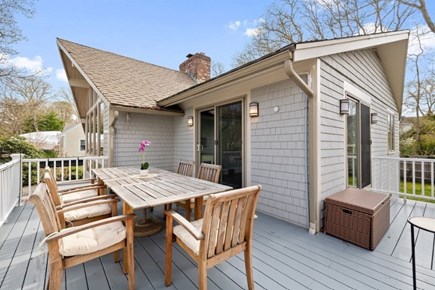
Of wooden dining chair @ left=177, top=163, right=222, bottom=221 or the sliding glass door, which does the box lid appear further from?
the sliding glass door

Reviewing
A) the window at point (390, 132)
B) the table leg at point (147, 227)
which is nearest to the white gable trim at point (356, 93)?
the window at point (390, 132)

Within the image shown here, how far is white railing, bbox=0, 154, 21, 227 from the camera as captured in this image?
328 centimetres

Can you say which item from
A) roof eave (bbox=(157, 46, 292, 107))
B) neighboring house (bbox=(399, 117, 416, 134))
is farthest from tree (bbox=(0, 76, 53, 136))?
neighboring house (bbox=(399, 117, 416, 134))

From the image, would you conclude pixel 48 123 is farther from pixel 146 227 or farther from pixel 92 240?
pixel 92 240

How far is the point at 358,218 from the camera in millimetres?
2672

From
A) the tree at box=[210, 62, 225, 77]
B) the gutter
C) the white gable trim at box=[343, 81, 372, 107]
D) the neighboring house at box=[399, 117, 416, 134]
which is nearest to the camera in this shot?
the gutter

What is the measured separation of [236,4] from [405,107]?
40.1 ft

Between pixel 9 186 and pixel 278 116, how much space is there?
500cm

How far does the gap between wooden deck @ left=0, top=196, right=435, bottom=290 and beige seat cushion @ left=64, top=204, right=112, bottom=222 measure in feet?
1.68

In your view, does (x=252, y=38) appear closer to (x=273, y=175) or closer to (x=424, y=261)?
(x=273, y=175)

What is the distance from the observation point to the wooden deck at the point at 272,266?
1966 mm

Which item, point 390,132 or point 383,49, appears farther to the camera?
point 390,132

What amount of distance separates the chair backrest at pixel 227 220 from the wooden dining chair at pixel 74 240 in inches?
31.0

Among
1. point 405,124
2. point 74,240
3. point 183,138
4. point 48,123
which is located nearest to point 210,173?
point 74,240
